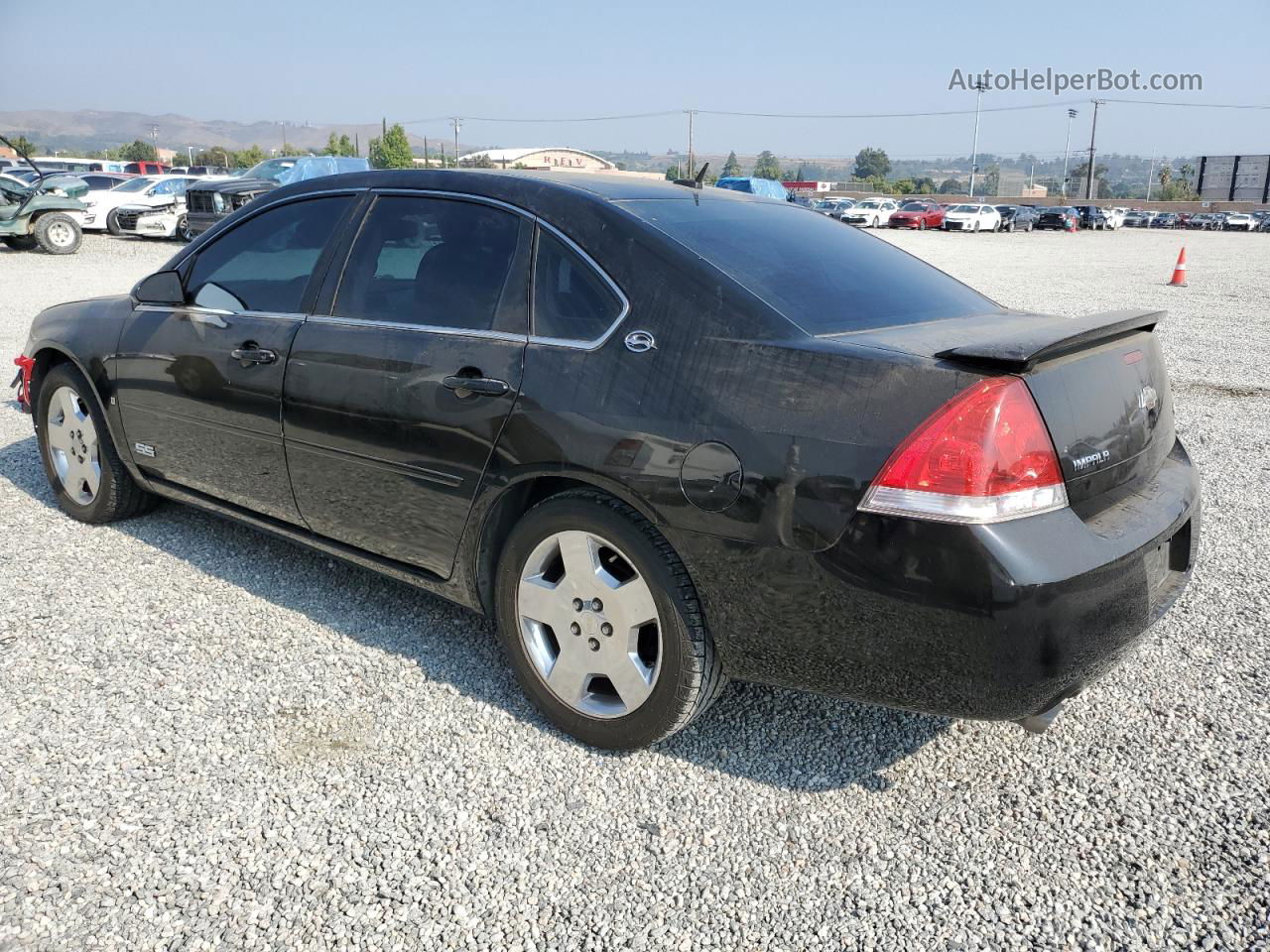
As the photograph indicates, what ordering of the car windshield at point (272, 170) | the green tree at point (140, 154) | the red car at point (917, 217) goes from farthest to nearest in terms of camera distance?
the green tree at point (140, 154) < the red car at point (917, 217) < the car windshield at point (272, 170)

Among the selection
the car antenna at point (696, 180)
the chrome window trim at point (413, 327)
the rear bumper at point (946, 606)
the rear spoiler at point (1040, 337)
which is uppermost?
the car antenna at point (696, 180)

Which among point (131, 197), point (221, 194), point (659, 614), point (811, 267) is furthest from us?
point (131, 197)

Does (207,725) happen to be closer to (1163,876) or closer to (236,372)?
(236,372)

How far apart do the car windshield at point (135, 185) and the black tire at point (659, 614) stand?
80.4 feet

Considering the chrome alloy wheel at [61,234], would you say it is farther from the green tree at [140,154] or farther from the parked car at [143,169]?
the green tree at [140,154]

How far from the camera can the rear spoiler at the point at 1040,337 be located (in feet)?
7.27

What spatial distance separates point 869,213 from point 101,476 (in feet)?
143

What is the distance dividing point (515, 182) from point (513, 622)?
4.55ft

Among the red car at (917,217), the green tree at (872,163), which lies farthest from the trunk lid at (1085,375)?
the green tree at (872,163)

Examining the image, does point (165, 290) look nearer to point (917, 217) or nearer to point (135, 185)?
point (135, 185)

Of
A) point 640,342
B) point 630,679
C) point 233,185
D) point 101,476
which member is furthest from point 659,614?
point 233,185

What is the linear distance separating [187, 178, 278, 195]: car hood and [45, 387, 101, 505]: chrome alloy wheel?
598 inches

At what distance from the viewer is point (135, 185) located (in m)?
23.8

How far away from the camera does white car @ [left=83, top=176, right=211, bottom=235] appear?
899 inches
